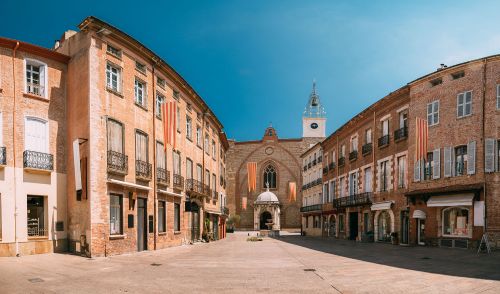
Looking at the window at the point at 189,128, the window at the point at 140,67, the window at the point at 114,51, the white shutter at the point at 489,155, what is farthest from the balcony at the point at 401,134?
the window at the point at 114,51

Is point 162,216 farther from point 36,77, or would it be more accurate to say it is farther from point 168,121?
point 36,77

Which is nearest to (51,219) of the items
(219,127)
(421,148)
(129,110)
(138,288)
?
(129,110)

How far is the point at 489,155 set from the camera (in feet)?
69.4

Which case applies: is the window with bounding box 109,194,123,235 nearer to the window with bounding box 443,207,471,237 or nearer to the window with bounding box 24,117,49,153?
the window with bounding box 24,117,49,153

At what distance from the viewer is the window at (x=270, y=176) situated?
252 feet

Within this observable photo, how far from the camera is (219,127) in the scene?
44.1 meters

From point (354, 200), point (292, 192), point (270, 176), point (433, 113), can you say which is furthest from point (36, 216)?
point (270, 176)

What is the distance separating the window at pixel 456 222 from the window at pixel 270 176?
53.0 metres

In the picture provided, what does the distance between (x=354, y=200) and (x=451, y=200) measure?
13.1 metres

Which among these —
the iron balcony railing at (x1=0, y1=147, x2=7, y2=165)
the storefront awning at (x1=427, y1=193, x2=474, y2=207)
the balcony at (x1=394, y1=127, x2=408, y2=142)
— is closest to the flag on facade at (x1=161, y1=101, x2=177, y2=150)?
the iron balcony railing at (x1=0, y1=147, x2=7, y2=165)

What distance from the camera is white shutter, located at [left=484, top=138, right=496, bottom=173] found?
2103 cm

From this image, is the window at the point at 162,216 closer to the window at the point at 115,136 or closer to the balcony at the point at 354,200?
the window at the point at 115,136

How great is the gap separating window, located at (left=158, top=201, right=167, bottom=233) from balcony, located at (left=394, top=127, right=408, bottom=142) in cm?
1633

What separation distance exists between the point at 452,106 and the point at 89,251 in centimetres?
2060
